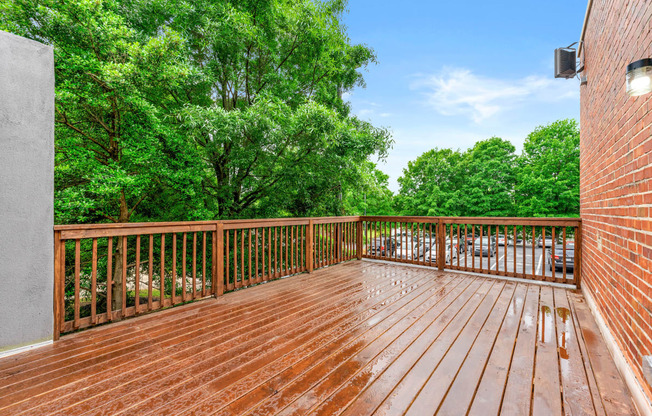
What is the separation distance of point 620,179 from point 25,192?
397cm

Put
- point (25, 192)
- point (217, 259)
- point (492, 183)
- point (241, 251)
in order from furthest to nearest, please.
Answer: point (492, 183) < point (241, 251) < point (217, 259) < point (25, 192)

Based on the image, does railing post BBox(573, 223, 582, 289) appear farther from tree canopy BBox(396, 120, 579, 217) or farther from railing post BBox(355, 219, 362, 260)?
tree canopy BBox(396, 120, 579, 217)

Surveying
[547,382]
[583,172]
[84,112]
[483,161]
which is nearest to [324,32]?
[84,112]

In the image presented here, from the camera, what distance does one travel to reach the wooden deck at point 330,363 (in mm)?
1384

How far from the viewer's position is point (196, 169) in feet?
17.2

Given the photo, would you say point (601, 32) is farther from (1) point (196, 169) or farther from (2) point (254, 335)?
(1) point (196, 169)

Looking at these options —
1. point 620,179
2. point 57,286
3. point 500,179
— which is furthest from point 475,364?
point 500,179

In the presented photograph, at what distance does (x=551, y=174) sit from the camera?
17.3 m

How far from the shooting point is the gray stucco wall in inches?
72.1

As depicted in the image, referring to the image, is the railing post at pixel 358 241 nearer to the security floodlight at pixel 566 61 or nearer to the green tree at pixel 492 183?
the security floodlight at pixel 566 61

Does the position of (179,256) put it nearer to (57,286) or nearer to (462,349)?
(57,286)

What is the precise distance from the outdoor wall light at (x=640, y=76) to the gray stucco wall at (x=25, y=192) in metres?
3.46

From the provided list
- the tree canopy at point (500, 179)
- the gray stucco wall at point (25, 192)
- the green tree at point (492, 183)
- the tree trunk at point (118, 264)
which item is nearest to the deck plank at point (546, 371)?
the gray stucco wall at point (25, 192)

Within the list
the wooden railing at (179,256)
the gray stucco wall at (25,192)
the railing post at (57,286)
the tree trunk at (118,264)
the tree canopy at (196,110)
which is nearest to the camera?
the gray stucco wall at (25,192)
